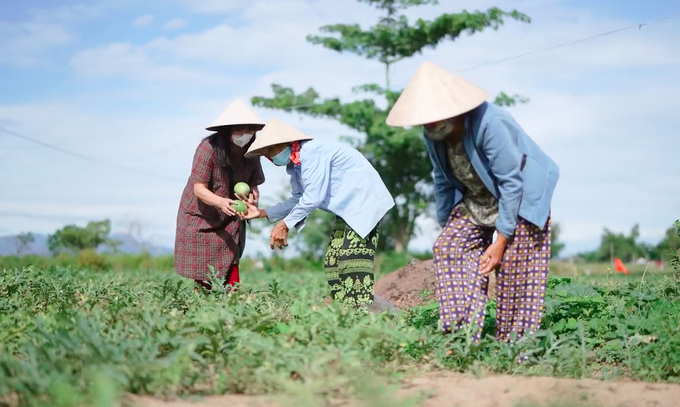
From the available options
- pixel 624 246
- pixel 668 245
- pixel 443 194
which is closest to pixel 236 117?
pixel 443 194

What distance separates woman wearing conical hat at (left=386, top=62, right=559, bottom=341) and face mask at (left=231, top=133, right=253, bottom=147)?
198cm

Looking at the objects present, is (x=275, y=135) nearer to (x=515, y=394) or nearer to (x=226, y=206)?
(x=226, y=206)

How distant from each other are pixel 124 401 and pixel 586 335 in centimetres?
332

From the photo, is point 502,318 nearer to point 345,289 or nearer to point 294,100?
point 345,289

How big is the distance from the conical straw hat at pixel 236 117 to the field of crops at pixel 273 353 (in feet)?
4.53

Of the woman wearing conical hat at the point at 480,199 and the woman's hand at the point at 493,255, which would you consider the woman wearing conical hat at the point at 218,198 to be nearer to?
the woman wearing conical hat at the point at 480,199

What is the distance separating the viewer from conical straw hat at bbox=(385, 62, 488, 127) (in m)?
4.28

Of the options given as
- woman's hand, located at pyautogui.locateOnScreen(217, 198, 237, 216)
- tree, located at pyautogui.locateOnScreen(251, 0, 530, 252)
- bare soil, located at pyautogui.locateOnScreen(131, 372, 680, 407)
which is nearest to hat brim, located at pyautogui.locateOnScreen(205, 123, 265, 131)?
woman's hand, located at pyautogui.locateOnScreen(217, 198, 237, 216)

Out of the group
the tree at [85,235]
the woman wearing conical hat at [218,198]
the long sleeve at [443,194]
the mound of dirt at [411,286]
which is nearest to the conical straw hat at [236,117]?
the woman wearing conical hat at [218,198]

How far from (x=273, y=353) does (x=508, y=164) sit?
1.70 meters

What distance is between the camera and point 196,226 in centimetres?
645

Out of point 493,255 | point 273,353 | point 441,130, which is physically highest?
point 441,130

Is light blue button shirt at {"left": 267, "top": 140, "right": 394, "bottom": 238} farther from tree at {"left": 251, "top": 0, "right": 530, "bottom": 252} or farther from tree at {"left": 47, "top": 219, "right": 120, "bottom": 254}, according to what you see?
tree at {"left": 47, "top": 219, "right": 120, "bottom": 254}

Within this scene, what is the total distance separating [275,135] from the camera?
18.8ft
